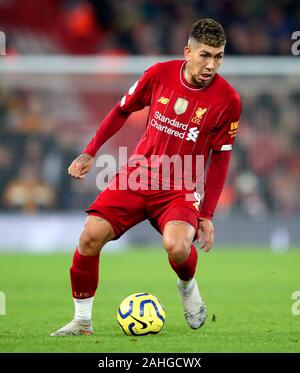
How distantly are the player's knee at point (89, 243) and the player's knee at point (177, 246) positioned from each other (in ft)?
1.62

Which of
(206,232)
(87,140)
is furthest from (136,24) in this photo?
(206,232)

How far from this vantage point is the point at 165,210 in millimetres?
7438

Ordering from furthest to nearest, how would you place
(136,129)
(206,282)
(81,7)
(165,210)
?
(81,7) → (136,129) → (206,282) → (165,210)

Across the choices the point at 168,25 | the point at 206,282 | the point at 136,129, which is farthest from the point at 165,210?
the point at 168,25

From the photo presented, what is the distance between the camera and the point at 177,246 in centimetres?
711

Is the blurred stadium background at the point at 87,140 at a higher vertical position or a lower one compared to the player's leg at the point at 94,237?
higher

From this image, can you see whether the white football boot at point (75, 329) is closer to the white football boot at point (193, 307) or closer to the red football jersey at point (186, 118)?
the white football boot at point (193, 307)

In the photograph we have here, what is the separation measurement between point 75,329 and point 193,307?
932mm

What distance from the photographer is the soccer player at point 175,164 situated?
725 centimetres

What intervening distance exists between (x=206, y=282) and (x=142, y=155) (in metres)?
5.03

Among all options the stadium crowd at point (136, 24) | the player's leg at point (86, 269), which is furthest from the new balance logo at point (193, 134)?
the stadium crowd at point (136, 24)

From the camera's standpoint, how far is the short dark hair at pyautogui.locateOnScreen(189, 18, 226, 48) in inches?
283

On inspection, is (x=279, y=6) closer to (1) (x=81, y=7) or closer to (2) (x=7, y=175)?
(1) (x=81, y=7)

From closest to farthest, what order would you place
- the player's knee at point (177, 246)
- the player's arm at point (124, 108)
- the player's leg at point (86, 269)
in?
the player's knee at point (177, 246) → the player's leg at point (86, 269) → the player's arm at point (124, 108)
